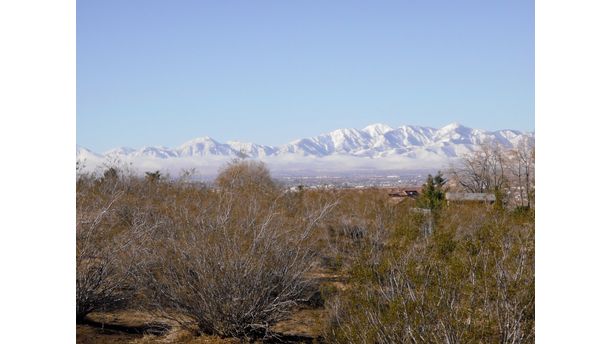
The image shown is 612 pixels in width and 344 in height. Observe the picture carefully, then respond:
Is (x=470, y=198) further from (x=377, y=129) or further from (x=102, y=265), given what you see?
(x=377, y=129)

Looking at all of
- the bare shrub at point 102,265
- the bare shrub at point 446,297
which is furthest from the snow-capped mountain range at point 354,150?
the bare shrub at point 446,297

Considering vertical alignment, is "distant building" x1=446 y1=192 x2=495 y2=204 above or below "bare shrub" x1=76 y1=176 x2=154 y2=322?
above

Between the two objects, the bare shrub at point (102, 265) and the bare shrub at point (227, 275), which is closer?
the bare shrub at point (227, 275)

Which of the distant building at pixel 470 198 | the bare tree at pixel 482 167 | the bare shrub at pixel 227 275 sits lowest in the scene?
the bare shrub at pixel 227 275

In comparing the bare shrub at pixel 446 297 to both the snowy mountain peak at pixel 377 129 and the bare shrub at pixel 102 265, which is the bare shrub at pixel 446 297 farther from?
the snowy mountain peak at pixel 377 129

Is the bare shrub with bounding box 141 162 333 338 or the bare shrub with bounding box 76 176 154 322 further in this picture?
the bare shrub with bounding box 76 176 154 322

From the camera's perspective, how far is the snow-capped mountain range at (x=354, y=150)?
1942 centimetres

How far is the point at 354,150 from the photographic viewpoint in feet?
80.4

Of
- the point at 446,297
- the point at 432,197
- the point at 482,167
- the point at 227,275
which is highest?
the point at 482,167

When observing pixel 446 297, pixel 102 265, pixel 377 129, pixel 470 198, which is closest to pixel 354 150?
pixel 377 129

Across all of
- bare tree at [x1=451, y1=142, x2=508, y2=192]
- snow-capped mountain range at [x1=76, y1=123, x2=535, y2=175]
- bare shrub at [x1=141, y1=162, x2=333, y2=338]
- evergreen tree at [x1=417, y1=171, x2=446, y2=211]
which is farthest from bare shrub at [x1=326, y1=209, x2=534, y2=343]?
bare tree at [x1=451, y1=142, x2=508, y2=192]

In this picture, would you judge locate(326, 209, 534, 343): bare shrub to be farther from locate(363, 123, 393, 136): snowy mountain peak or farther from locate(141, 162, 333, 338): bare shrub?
locate(363, 123, 393, 136): snowy mountain peak

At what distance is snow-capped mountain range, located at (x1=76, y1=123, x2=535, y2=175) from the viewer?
1942 centimetres
